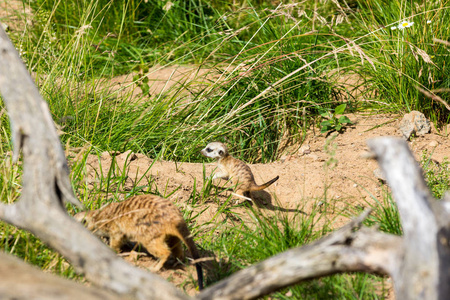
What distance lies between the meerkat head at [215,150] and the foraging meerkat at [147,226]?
3.92 feet

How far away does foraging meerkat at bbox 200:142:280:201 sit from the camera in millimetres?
3615

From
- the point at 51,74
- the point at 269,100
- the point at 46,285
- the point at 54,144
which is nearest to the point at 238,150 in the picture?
the point at 269,100

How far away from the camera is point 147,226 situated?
2.74 m

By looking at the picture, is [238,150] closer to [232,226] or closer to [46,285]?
[232,226]

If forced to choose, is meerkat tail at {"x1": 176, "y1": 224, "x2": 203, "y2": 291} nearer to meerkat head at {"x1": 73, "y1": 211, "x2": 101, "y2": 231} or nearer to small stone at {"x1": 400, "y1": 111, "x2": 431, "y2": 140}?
meerkat head at {"x1": 73, "y1": 211, "x2": 101, "y2": 231}

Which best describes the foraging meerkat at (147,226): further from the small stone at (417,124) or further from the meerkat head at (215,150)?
the small stone at (417,124)

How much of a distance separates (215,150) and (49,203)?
6.83 feet

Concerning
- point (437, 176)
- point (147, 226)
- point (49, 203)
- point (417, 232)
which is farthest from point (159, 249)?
point (437, 176)

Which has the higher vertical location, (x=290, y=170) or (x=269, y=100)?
(x=269, y=100)

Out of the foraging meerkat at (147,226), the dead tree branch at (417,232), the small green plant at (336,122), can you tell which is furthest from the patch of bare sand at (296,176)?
the dead tree branch at (417,232)

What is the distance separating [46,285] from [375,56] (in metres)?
3.54

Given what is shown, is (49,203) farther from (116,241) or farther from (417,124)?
(417,124)

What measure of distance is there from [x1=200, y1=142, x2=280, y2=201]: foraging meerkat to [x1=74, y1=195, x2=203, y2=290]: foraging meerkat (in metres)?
0.77

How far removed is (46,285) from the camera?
169cm
